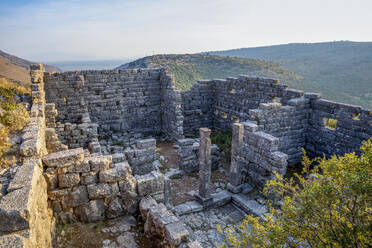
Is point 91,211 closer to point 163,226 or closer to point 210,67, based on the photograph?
point 163,226

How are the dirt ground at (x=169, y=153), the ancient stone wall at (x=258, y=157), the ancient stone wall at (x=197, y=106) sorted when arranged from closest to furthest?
1. the ancient stone wall at (x=258, y=157)
2. the dirt ground at (x=169, y=153)
3. the ancient stone wall at (x=197, y=106)

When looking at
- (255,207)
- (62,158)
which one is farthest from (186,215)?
(62,158)

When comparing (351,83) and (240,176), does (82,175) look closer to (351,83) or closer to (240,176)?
(240,176)

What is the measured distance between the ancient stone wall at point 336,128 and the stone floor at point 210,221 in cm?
531

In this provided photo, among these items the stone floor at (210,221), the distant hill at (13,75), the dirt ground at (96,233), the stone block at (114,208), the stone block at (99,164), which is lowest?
the stone floor at (210,221)

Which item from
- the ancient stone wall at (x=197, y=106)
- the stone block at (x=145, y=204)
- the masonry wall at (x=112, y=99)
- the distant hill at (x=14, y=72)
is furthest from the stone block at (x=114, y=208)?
the distant hill at (x=14, y=72)

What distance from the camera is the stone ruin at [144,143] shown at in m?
4.79

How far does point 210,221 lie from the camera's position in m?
8.07

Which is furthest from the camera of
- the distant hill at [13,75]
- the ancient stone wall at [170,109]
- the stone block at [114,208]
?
the distant hill at [13,75]

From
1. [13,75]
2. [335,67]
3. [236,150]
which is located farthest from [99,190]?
[335,67]

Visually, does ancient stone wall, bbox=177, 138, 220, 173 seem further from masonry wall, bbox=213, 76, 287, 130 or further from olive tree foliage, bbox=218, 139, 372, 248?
olive tree foliage, bbox=218, 139, 372, 248

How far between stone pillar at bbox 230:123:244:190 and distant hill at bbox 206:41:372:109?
2825cm

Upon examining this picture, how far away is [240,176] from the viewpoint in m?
9.18

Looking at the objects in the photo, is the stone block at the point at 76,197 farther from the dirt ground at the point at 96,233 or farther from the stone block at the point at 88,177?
the dirt ground at the point at 96,233
